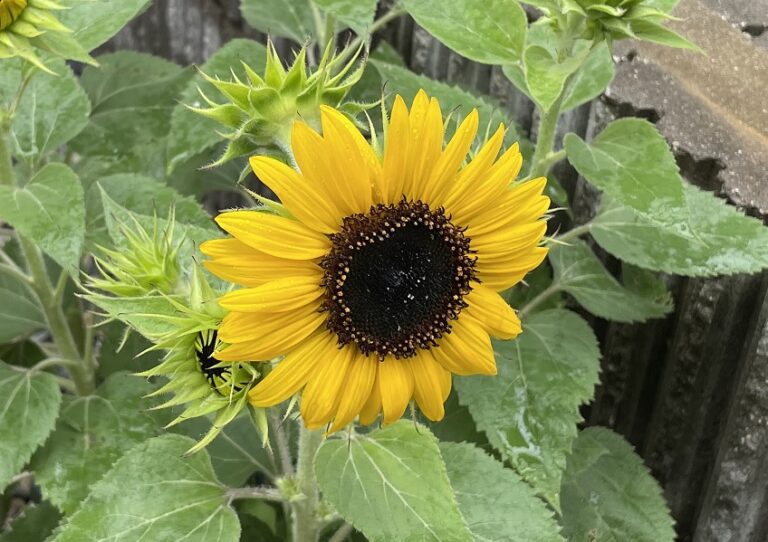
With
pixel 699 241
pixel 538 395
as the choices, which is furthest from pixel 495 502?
pixel 699 241

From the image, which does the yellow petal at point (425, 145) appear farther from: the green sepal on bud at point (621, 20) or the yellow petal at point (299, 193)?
the green sepal on bud at point (621, 20)

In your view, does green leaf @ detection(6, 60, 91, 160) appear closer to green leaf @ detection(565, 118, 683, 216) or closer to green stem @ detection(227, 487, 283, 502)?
green stem @ detection(227, 487, 283, 502)

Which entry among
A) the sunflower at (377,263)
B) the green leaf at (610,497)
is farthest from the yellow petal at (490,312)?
the green leaf at (610,497)

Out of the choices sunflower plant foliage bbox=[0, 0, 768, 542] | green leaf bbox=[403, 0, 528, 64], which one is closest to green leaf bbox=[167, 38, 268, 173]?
sunflower plant foliage bbox=[0, 0, 768, 542]

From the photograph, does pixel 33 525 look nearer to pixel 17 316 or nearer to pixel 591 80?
pixel 17 316

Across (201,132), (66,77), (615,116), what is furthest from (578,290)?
(66,77)
